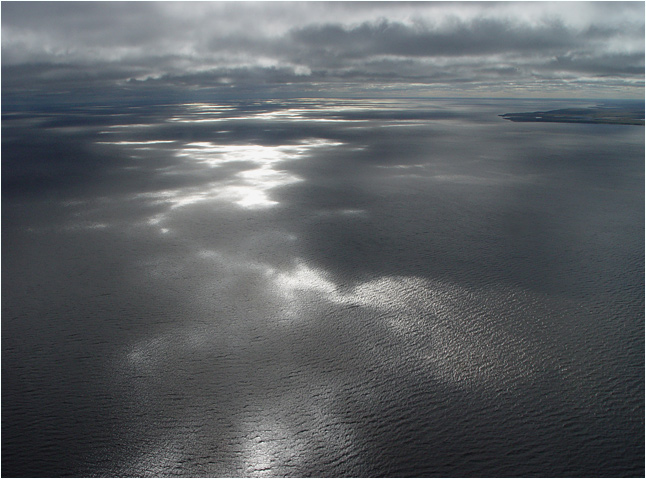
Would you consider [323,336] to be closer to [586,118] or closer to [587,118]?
[586,118]

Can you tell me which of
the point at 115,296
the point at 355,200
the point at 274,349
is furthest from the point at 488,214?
the point at 115,296

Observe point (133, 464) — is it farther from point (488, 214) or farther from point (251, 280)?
point (488, 214)

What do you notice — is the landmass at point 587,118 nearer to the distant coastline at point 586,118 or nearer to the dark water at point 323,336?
the distant coastline at point 586,118

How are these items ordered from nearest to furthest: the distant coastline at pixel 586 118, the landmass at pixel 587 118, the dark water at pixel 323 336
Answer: the dark water at pixel 323 336 → the distant coastline at pixel 586 118 → the landmass at pixel 587 118

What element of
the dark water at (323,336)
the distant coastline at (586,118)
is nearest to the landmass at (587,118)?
the distant coastline at (586,118)

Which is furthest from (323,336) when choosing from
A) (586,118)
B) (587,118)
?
(587,118)

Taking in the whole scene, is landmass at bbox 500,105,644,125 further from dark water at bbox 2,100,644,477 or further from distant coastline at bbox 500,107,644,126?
dark water at bbox 2,100,644,477

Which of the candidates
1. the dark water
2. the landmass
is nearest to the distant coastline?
the landmass

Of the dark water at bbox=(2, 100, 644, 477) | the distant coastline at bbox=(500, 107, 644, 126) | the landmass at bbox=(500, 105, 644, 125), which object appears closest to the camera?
the dark water at bbox=(2, 100, 644, 477)

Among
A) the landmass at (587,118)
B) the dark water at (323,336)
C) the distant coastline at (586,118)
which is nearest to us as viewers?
the dark water at (323,336)
